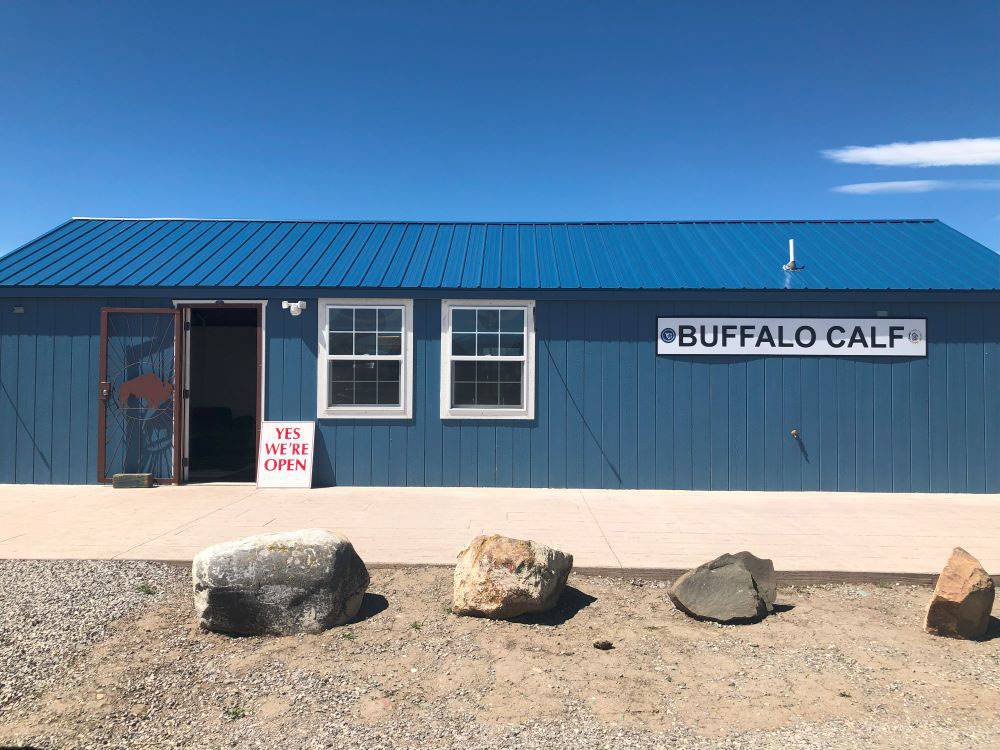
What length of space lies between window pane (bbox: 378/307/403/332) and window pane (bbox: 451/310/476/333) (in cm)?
77

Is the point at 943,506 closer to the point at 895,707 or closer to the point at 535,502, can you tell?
the point at 535,502

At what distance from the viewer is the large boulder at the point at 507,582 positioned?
4121 mm

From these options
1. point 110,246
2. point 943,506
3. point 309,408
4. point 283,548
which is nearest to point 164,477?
point 309,408

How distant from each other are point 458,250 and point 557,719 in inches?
316

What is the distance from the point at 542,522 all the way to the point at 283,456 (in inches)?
162

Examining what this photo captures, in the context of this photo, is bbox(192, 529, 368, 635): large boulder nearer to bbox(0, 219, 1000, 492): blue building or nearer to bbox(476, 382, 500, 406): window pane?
bbox(0, 219, 1000, 492): blue building

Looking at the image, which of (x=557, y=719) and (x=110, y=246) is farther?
(x=110, y=246)

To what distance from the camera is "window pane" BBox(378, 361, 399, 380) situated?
9.11m

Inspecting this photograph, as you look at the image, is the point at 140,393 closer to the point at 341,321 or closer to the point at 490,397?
the point at 341,321

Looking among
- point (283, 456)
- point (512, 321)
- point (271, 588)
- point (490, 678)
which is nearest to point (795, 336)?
point (512, 321)

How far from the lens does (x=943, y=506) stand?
7820 mm

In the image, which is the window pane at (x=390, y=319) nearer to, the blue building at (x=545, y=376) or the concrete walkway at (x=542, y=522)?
the blue building at (x=545, y=376)

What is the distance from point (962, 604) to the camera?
3867 mm

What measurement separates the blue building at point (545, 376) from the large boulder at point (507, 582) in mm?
4695
